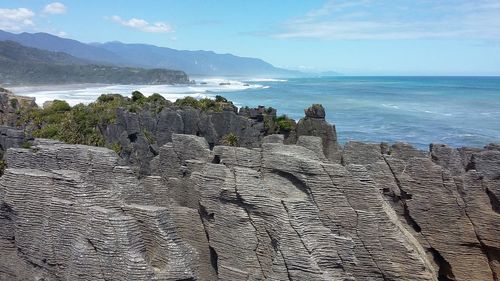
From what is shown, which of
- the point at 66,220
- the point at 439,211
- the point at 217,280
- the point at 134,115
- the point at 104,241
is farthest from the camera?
the point at 134,115

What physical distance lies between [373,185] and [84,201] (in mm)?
5596

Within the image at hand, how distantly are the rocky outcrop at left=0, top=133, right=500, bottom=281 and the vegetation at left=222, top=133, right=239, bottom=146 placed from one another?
19192 mm

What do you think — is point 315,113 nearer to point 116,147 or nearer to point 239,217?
point 116,147

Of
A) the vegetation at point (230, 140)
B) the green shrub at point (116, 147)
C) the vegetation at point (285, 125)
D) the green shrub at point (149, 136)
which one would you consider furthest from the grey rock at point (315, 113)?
the green shrub at point (116, 147)

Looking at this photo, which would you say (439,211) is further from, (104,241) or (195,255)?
(104,241)

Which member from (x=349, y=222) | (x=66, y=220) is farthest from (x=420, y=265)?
(x=66, y=220)

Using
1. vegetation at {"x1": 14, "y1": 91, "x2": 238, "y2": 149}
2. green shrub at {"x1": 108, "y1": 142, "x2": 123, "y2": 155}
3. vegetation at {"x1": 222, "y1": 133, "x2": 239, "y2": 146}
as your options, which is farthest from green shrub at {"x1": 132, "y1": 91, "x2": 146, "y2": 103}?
vegetation at {"x1": 222, "y1": 133, "x2": 239, "y2": 146}

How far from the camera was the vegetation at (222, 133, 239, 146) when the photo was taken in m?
31.2

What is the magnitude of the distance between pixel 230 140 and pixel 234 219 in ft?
72.8

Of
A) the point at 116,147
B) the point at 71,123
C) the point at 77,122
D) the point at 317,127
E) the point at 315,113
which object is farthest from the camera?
the point at 77,122

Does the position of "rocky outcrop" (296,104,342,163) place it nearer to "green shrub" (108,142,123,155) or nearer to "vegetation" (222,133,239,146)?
"vegetation" (222,133,239,146)

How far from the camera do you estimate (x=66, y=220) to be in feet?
28.9

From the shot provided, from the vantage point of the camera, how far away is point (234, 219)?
9328mm

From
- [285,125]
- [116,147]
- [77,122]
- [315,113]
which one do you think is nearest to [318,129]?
[315,113]
